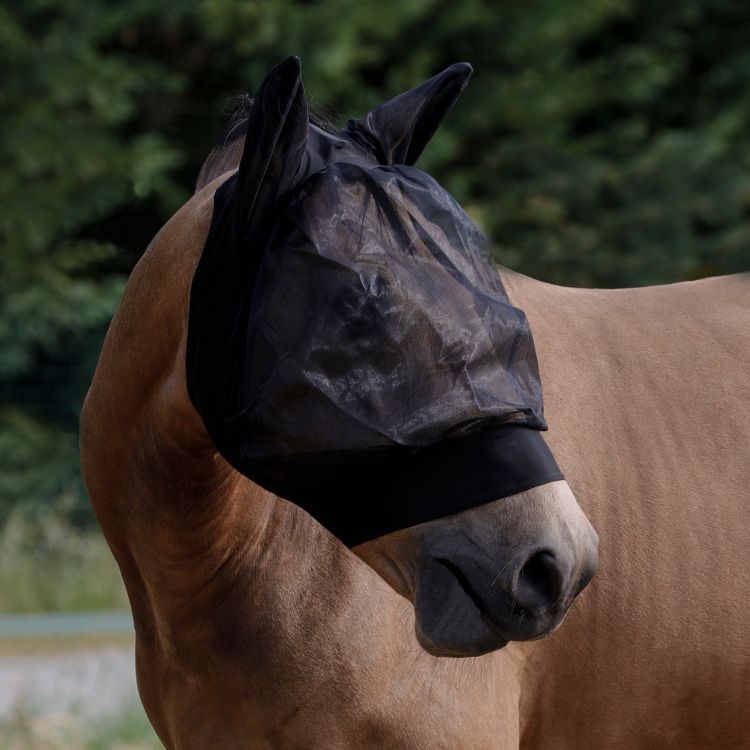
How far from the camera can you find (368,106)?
28.9ft

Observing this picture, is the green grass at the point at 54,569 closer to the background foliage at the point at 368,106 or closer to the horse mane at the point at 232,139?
the background foliage at the point at 368,106

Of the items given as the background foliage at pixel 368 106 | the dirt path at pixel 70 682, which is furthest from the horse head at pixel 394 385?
the background foliage at pixel 368 106

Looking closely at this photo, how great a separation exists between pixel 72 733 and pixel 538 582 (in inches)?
129

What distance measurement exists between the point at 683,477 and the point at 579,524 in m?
0.76

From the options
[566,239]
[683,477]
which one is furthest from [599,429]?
[566,239]

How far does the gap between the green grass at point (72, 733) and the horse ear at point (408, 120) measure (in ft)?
9.90

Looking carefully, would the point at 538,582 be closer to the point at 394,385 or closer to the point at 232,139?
the point at 394,385

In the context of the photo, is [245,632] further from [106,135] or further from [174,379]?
[106,135]

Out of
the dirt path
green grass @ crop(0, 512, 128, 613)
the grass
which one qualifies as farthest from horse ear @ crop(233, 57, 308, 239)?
green grass @ crop(0, 512, 128, 613)

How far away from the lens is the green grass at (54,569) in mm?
6891

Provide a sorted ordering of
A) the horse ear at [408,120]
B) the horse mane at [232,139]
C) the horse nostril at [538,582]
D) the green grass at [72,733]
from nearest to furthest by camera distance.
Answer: the horse nostril at [538,582] < the horse ear at [408,120] < the horse mane at [232,139] < the green grass at [72,733]

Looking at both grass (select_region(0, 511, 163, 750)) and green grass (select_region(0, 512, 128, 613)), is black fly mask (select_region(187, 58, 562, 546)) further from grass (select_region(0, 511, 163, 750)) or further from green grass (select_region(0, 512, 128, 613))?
green grass (select_region(0, 512, 128, 613))

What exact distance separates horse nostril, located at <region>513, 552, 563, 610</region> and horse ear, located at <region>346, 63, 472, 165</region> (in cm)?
74

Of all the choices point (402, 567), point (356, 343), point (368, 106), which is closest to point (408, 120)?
point (356, 343)
